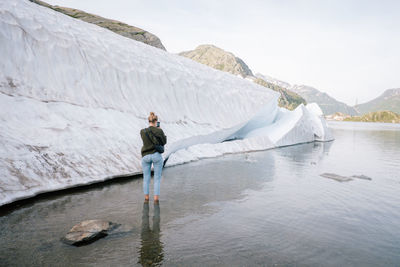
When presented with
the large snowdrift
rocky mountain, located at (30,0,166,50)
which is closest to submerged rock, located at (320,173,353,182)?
the large snowdrift

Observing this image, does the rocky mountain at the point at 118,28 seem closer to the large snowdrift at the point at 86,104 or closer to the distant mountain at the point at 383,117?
the large snowdrift at the point at 86,104

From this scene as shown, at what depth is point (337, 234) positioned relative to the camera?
4.97m

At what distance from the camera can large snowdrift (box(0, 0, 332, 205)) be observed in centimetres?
708

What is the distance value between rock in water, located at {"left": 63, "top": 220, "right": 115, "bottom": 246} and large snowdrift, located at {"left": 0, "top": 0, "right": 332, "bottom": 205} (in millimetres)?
2585

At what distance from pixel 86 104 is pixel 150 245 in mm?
7665

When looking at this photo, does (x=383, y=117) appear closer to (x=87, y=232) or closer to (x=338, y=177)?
(x=338, y=177)

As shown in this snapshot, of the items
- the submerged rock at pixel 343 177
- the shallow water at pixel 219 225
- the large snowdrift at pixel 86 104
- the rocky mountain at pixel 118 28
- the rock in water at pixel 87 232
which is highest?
the rocky mountain at pixel 118 28

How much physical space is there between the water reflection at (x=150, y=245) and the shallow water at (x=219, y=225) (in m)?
0.02

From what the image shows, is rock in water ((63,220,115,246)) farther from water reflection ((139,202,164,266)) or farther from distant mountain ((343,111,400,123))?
distant mountain ((343,111,400,123))

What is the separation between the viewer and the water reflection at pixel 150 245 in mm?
3757

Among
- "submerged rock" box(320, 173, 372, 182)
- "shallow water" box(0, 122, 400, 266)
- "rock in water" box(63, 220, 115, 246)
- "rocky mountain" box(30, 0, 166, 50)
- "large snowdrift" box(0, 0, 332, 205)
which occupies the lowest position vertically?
"submerged rock" box(320, 173, 372, 182)

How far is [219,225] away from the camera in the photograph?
5.21 meters

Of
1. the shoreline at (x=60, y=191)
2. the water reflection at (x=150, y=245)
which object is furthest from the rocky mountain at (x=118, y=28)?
the water reflection at (x=150, y=245)

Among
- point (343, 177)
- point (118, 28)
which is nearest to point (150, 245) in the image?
point (343, 177)
